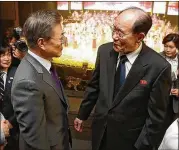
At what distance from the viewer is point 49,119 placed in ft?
4.62

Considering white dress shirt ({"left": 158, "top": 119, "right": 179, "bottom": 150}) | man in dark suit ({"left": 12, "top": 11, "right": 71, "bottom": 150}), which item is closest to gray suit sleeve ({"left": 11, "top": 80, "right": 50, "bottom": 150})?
man in dark suit ({"left": 12, "top": 11, "right": 71, "bottom": 150})

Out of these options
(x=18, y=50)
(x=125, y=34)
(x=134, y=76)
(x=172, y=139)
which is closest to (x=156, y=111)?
(x=134, y=76)

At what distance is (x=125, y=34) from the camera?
158 cm

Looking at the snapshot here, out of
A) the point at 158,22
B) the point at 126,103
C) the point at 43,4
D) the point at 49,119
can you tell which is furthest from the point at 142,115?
the point at 43,4

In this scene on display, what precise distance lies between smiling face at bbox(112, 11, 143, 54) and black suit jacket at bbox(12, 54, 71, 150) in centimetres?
48

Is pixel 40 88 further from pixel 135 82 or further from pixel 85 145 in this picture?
pixel 85 145

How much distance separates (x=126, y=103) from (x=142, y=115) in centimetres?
15

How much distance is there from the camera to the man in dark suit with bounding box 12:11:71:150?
1278 mm

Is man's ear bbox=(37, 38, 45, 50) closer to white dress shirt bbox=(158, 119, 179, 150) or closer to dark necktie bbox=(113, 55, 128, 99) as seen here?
dark necktie bbox=(113, 55, 128, 99)

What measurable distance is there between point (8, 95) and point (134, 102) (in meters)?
1.06

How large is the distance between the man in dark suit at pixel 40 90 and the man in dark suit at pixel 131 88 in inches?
14.6

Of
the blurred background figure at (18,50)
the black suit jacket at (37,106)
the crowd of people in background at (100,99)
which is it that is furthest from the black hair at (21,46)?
the black suit jacket at (37,106)

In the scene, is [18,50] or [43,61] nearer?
[43,61]

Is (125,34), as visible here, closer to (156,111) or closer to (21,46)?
(156,111)
